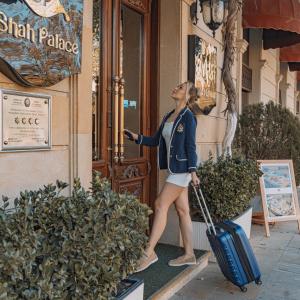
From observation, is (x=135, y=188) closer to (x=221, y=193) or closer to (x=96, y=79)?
(x=221, y=193)

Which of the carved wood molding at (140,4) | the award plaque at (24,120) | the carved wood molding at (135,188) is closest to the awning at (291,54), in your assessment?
the carved wood molding at (140,4)

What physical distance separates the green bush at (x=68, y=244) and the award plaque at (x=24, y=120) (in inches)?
17.6

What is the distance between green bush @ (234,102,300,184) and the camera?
7.72 metres

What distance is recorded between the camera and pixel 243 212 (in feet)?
19.8

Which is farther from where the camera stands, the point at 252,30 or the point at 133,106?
the point at 252,30

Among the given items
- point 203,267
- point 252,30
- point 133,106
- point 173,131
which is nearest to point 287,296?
point 203,267

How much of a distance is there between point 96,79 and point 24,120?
1726mm


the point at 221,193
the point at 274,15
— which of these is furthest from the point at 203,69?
the point at 274,15

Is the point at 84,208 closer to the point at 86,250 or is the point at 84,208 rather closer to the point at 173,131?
the point at 86,250

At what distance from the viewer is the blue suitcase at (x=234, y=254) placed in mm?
4289

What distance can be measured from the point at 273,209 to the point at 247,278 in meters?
2.80

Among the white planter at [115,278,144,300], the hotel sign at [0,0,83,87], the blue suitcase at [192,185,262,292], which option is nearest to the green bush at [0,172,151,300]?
the white planter at [115,278,144,300]

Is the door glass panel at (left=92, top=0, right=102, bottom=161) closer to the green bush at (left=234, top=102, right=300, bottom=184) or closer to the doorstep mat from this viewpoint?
the doorstep mat

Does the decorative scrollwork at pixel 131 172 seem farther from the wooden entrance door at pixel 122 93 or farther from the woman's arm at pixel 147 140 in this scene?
the woman's arm at pixel 147 140
